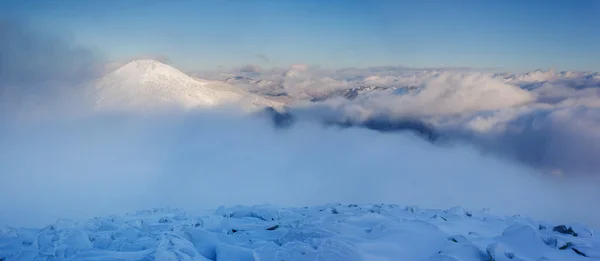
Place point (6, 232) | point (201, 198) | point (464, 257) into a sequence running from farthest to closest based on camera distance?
point (201, 198), point (6, 232), point (464, 257)

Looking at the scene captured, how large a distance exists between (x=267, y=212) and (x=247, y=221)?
2.10m

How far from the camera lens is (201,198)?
156m

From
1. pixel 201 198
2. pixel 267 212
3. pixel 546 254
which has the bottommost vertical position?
pixel 201 198

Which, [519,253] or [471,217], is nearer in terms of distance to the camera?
[519,253]

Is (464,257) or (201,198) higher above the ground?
(464,257)

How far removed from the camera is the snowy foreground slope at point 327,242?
9.34 meters

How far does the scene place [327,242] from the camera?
31.1ft

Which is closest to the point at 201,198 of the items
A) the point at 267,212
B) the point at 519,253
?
the point at 267,212

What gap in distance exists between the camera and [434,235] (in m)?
10.6

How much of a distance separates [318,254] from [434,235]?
3.83 m

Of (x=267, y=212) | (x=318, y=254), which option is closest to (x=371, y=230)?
(x=318, y=254)

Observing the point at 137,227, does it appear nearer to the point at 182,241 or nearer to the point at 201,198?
the point at 182,241

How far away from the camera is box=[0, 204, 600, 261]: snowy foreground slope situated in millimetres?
9336

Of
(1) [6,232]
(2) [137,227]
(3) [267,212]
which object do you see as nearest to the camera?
(1) [6,232]
